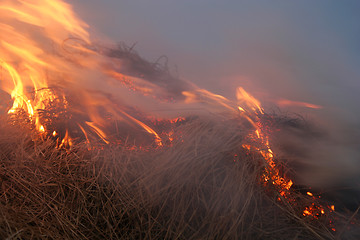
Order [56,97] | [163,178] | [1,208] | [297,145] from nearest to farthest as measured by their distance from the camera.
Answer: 1. [1,208]
2. [163,178]
3. [297,145]
4. [56,97]

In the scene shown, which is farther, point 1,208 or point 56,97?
point 56,97

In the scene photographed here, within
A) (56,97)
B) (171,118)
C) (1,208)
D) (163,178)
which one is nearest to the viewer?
(1,208)

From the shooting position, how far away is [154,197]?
1.19m

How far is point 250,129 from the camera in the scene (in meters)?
1.50

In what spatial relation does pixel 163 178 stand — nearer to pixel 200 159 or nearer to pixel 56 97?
pixel 200 159

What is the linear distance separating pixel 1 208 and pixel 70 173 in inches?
12.3

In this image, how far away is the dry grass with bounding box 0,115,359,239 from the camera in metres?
1.14

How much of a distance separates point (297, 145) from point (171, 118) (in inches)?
28.4

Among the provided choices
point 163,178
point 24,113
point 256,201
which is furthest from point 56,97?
point 256,201

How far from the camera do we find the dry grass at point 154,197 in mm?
1145

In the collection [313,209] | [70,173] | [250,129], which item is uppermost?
[250,129]

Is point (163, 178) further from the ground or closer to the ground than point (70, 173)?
further from the ground

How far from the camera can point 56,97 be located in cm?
187

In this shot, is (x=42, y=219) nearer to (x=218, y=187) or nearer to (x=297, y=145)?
(x=218, y=187)
